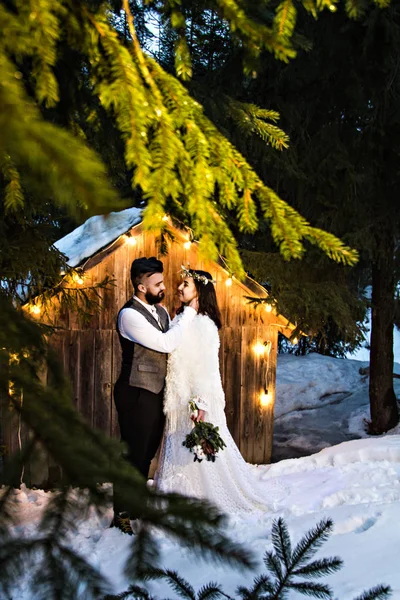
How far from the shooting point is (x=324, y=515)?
4.74 metres

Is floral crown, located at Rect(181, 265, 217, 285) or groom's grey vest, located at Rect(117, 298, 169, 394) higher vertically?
floral crown, located at Rect(181, 265, 217, 285)

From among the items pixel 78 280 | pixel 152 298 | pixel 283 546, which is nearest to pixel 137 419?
pixel 152 298

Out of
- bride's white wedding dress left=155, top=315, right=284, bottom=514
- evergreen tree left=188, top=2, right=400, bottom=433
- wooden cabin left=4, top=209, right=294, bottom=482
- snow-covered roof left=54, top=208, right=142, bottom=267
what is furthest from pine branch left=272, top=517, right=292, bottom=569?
evergreen tree left=188, top=2, right=400, bottom=433

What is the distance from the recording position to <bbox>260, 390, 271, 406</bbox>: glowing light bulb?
835 centimetres

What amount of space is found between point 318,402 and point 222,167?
11.6m

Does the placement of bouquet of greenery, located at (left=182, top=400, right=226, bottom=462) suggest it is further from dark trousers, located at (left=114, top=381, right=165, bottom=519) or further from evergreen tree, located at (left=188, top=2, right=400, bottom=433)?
evergreen tree, located at (left=188, top=2, right=400, bottom=433)

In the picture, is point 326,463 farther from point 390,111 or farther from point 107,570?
point 390,111

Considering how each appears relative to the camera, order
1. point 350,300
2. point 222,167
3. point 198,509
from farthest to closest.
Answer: point 350,300
point 222,167
point 198,509

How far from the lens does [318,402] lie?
13.0 m

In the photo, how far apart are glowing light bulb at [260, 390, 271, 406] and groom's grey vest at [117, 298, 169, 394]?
10.2ft

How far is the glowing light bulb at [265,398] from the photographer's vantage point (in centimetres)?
835

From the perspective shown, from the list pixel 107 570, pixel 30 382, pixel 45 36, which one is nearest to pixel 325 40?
pixel 107 570

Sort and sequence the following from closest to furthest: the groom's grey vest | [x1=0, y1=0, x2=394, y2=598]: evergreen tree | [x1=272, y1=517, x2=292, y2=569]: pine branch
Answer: [x1=0, y1=0, x2=394, y2=598]: evergreen tree < [x1=272, y1=517, x2=292, y2=569]: pine branch < the groom's grey vest

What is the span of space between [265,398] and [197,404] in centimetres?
290
